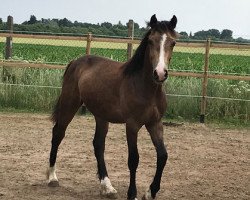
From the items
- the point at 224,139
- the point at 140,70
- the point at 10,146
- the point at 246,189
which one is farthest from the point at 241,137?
the point at 140,70

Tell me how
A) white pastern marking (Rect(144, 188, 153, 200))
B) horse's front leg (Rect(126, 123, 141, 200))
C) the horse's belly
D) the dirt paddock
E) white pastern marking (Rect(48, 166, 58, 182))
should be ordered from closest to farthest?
horse's front leg (Rect(126, 123, 141, 200)) → white pastern marking (Rect(144, 188, 153, 200)) → the horse's belly → the dirt paddock → white pastern marking (Rect(48, 166, 58, 182))

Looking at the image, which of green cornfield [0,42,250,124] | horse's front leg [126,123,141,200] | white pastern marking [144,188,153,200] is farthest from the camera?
green cornfield [0,42,250,124]

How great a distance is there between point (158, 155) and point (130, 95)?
Answer: 68 centimetres

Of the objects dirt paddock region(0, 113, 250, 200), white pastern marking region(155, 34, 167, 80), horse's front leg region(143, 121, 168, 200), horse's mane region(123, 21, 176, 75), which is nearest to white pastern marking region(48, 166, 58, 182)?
dirt paddock region(0, 113, 250, 200)

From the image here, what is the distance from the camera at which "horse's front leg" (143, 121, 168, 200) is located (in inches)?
201

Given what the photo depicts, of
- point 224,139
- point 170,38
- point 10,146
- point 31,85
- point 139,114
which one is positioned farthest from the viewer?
point 31,85

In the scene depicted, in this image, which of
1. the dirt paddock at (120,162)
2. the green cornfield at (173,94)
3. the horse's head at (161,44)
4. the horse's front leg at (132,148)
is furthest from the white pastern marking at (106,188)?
the green cornfield at (173,94)

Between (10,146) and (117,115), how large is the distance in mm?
3163

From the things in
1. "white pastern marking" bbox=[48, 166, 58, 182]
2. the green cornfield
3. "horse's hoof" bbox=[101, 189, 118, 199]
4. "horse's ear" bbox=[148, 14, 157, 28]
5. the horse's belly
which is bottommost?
"horse's hoof" bbox=[101, 189, 118, 199]

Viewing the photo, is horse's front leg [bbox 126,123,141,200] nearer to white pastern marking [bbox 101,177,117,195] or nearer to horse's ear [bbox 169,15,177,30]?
white pastern marking [bbox 101,177,117,195]

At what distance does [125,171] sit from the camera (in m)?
6.68

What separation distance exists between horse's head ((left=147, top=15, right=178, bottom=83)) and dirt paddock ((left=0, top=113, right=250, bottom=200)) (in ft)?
5.48

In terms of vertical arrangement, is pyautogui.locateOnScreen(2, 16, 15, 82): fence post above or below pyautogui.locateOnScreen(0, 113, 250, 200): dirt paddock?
above

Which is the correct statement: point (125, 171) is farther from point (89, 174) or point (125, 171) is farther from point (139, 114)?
point (139, 114)
